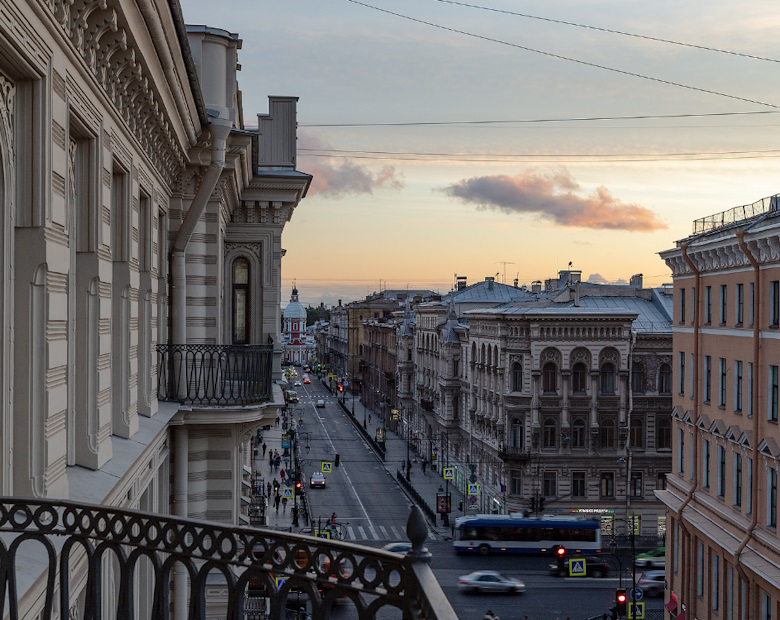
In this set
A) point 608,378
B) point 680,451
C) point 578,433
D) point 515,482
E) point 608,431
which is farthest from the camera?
point 608,378

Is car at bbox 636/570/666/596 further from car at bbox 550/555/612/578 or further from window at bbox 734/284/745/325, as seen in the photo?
window at bbox 734/284/745/325

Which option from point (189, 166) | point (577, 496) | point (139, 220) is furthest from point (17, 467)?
point (577, 496)

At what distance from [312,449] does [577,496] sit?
117ft

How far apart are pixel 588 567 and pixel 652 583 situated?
399 centimetres

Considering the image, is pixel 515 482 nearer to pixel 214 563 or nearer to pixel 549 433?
pixel 549 433

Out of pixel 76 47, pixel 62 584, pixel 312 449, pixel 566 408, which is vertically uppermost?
pixel 76 47

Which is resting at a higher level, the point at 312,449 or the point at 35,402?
the point at 35,402

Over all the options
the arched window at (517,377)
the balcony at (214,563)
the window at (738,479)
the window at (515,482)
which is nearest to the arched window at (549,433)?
the window at (515,482)

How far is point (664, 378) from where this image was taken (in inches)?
2264

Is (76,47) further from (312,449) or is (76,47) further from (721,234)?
(312,449)

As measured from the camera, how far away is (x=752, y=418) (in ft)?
93.0

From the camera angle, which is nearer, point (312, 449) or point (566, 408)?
point (566, 408)

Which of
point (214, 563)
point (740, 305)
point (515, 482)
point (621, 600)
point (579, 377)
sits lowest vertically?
point (515, 482)

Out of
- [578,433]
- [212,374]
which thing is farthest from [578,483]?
[212,374]
